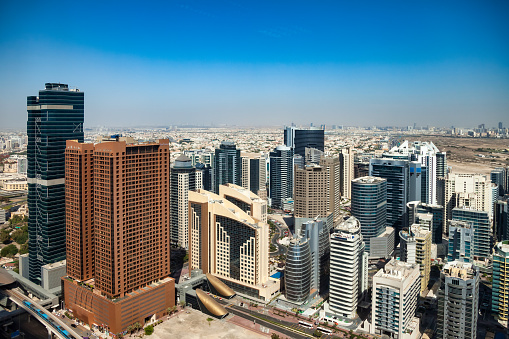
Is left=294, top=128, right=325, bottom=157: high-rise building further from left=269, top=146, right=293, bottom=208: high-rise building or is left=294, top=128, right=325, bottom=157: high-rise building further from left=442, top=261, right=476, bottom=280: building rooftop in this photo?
left=442, top=261, right=476, bottom=280: building rooftop

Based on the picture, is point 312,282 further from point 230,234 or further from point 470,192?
point 470,192

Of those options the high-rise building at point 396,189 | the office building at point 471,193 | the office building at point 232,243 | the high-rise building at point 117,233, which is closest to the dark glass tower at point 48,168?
the high-rise building at point 117,233

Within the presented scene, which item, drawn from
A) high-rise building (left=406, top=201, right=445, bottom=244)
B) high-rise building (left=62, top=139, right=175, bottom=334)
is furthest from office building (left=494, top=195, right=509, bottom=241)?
high-rise building (left=62, top=139, right=175, bottom=334)

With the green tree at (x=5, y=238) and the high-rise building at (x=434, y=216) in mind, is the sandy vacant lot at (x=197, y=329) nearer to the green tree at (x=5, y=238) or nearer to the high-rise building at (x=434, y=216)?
the high-rise building at (x=434, y=216)

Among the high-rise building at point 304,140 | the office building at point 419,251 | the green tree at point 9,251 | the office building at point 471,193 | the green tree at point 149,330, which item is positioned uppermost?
the high-rise building at point 304,140

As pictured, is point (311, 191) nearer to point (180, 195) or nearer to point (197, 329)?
point (180, 195)

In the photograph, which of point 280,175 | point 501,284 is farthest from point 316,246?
point 280,175

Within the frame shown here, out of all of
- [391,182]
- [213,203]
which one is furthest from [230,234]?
[391,182]
